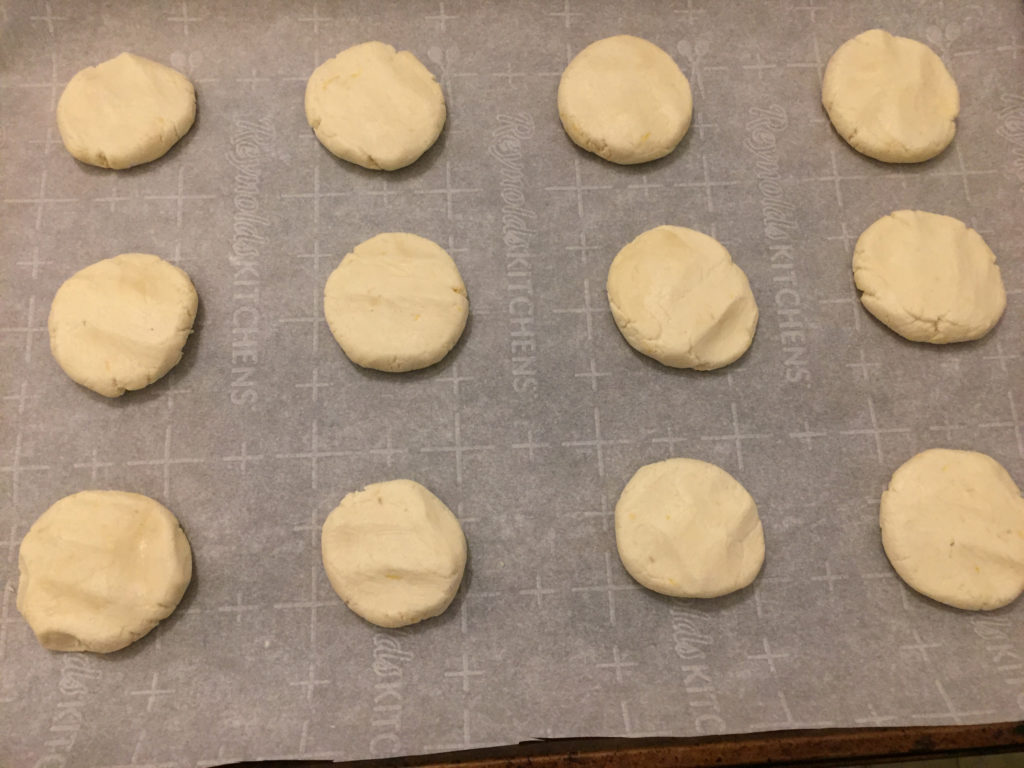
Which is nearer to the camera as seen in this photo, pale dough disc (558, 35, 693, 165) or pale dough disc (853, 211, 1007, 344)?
pale dough disc (853, 211, 1007, 344)

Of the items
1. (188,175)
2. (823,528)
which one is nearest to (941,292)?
(823,528)

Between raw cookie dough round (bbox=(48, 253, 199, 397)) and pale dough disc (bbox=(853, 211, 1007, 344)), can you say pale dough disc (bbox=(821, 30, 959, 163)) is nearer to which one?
pale dough disc (bbox=(853, 211, 1007, 344))

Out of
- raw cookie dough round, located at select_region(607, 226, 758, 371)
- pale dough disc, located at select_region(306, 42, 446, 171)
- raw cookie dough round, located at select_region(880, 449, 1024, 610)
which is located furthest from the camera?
pale dough disc, located at select_region(306, 42, 446, 171)

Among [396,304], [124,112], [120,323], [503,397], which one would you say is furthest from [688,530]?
[124,112]

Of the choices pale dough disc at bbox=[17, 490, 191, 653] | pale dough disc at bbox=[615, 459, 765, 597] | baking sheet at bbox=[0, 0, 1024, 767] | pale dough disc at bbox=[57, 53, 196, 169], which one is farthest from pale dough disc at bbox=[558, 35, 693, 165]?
pale dough disc at bbox=[17, 490, 191, 653]

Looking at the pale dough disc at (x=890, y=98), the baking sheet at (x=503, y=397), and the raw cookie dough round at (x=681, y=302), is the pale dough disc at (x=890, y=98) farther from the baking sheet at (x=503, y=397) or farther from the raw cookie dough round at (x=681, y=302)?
the raw cookie dough round at (x=681, y=302)

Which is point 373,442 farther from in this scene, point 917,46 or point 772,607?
point 917,46
